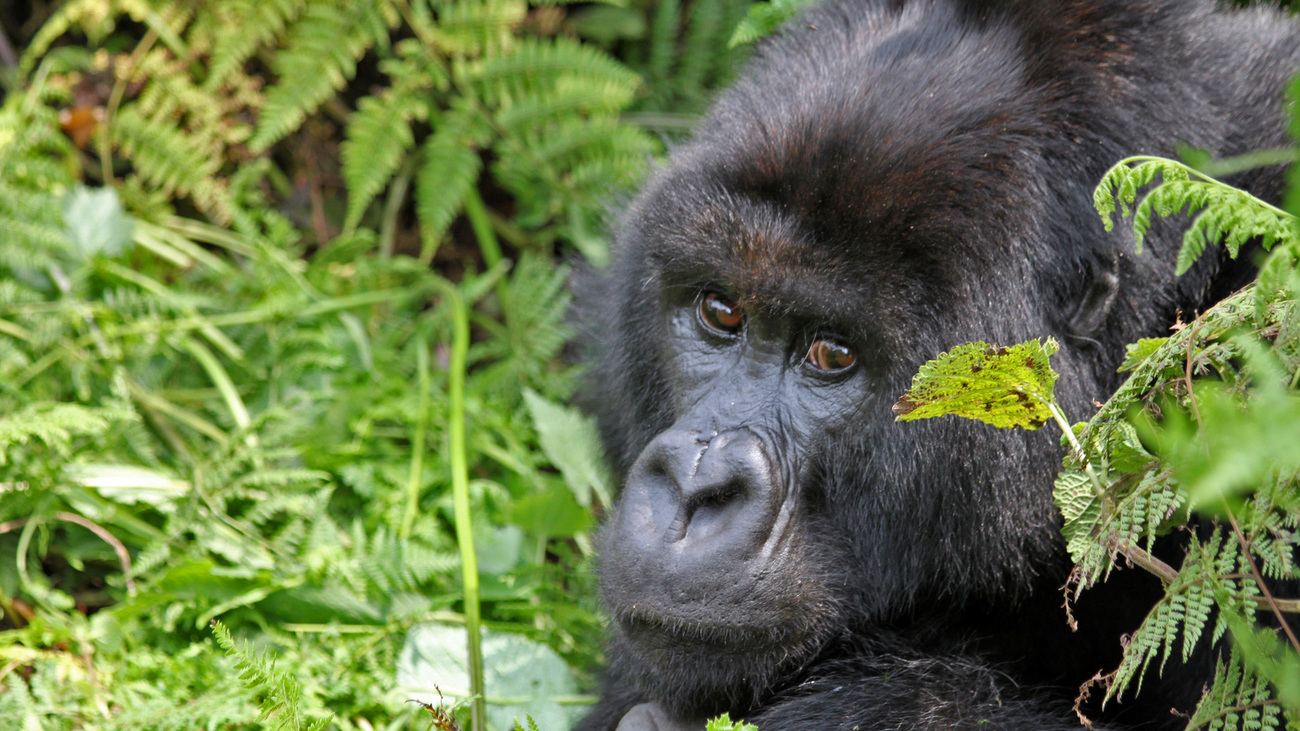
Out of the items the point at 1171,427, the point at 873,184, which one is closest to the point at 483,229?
the point at 873,184

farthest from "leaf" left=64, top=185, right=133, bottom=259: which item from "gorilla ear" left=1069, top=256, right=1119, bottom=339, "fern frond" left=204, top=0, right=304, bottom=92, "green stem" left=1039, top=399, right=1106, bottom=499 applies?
"green stem" left=1039, top=399, right=1106, bottom=499

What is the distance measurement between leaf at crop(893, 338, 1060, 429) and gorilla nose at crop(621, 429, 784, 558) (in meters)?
0.57

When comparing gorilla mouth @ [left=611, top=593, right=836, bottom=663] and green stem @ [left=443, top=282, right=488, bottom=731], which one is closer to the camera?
gorilla mouth @ [left=611, top=593, right=836, bottom=663]

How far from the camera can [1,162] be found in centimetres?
374

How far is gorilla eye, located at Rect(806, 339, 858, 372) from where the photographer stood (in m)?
2.41

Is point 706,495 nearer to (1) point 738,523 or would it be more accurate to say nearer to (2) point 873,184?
(1) point 738,523

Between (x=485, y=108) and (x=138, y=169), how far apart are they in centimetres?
138

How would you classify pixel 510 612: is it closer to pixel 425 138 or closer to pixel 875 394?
pixel 875 394

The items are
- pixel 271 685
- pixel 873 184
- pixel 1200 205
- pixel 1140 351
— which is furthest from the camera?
pixel 873 184

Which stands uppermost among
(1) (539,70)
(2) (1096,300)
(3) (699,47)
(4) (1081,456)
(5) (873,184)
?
(3) (699,47)

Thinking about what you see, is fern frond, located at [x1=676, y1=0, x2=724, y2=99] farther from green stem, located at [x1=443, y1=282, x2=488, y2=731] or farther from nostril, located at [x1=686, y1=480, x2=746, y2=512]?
nostril, located at [x1=686, y1=480, x2=746, y2=512]

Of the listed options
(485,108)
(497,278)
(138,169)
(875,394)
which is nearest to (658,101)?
(485,108)

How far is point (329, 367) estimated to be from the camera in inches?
147

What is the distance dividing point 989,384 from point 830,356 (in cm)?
74
